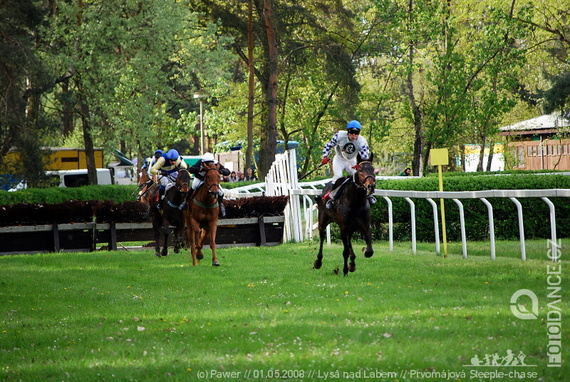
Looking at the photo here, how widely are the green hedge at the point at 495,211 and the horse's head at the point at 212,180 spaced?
5734 millimetres

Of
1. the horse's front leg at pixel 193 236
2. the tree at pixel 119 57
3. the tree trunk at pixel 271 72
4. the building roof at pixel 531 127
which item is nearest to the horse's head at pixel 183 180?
the horse's front leg at pixel 193 236

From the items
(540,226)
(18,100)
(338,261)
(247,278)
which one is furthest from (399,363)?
(18,100)

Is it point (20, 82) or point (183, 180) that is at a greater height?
point (20, 82)

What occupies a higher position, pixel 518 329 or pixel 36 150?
pixel 36 150

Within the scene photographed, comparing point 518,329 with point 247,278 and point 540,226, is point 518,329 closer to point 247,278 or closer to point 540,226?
point 247,278

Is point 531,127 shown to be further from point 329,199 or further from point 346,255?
point 346,255

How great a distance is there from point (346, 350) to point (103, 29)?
27.8 m

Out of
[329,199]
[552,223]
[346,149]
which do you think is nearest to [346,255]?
[329,199]

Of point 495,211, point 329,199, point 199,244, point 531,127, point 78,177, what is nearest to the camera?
point 329,199

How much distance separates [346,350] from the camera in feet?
25.6

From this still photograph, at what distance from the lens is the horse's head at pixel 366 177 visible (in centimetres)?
1318

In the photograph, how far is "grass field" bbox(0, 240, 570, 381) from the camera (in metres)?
7.23

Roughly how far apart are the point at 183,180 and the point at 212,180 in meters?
1.91

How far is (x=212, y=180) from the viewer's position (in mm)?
16625
